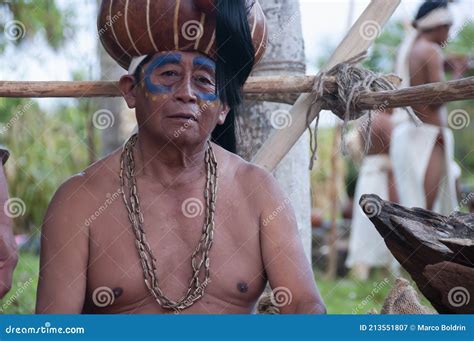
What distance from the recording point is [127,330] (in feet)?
11.2

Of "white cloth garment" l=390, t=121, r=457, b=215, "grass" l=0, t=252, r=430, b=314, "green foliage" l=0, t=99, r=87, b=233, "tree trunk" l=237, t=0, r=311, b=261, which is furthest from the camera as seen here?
"green foliage" l=0, t=99, r=87, b=233

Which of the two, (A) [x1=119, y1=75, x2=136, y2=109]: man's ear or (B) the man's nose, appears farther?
(A) [x1=119, y1=75, x2=136, y2=109]: man's ear

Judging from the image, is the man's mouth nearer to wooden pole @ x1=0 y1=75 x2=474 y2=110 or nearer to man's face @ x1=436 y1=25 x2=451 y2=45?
wooden pole @ x1=0 y1=75 x2=474 y2=110

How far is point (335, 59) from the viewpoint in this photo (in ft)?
14.4

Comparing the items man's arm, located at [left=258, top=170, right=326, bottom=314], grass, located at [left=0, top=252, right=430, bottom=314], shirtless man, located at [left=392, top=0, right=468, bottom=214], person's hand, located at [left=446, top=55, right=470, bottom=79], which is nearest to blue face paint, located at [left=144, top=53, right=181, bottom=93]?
man's arm, located at [left=258, top=170, right=326, bottom=314]

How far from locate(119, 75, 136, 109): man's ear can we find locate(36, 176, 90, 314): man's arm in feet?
1.24

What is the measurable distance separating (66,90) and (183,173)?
1.96ft

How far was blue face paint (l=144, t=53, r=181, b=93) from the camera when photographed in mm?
3719

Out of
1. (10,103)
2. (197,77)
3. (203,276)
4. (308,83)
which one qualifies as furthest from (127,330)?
(10,103)

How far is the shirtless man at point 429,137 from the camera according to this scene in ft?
24.6

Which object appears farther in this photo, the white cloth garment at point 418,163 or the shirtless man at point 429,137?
the white cloth garment at point 418,163

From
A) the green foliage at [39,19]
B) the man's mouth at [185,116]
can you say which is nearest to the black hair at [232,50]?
the man's mouth at [185,116]

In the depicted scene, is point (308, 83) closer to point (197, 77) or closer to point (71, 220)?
point (197, 77)

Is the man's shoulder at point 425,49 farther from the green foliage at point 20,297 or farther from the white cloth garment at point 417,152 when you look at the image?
the green foliage at point 20,297
